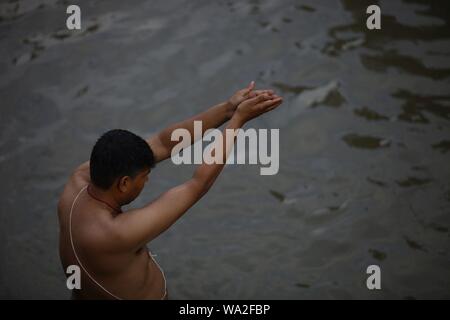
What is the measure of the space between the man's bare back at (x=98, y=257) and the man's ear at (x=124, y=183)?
107 mm

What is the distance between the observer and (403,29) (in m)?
5.37

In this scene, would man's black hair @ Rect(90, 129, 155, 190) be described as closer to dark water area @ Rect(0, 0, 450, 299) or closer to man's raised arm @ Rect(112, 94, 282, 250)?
man's raised arm @ Rect(112, 94, 282, 250)

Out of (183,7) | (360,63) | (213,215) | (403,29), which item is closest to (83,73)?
(183,7)

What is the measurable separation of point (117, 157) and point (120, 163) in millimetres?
26

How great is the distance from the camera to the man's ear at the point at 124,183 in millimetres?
2182

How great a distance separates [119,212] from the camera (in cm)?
229

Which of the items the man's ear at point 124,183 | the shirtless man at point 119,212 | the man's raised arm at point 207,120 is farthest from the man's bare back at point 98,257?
the man's raised arm at point 207,120

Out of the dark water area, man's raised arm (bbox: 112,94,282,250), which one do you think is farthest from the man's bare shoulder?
the dark water area

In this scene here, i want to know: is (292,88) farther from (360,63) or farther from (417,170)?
(417,170)

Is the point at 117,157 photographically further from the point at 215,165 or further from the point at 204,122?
the point at 204,122

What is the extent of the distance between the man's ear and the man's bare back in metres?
0.11

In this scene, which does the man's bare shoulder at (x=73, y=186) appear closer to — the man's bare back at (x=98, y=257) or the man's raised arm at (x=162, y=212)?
the man's bare back at (x=98, y=257)
